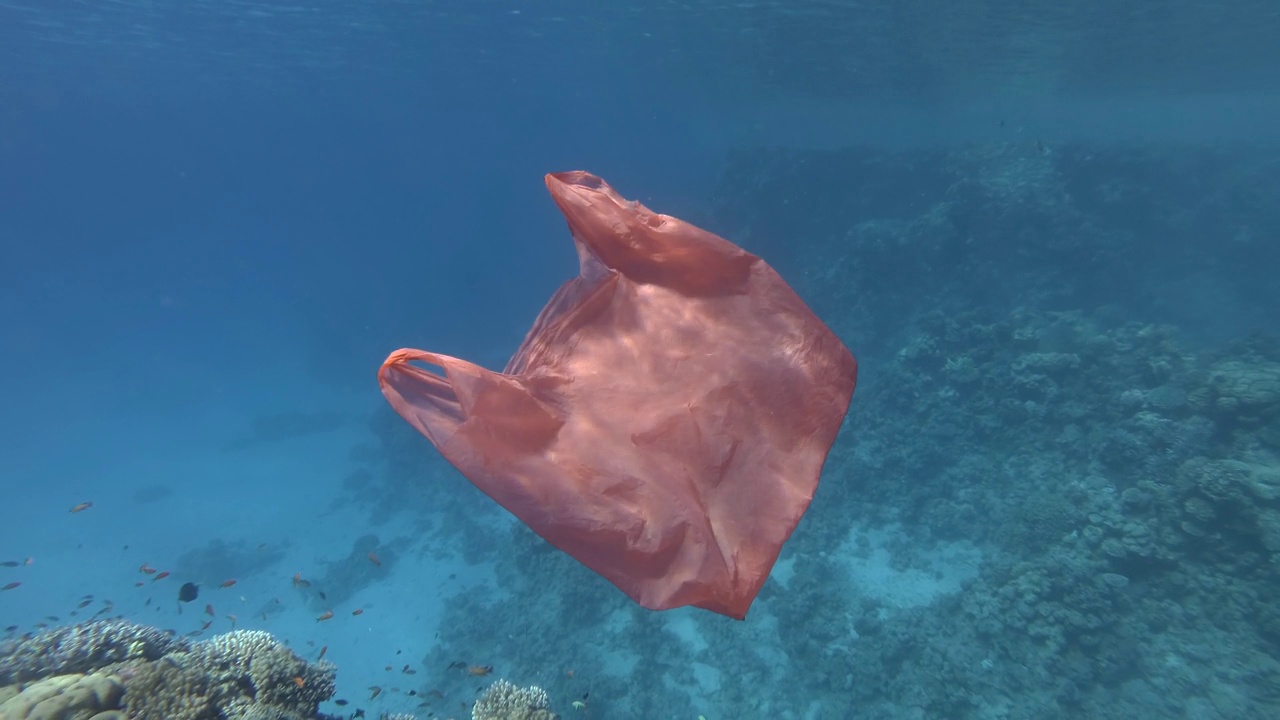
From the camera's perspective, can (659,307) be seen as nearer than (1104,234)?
Yes

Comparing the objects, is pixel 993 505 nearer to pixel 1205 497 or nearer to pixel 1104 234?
pixel 1205 497

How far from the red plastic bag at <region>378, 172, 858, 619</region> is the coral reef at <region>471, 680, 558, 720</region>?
14.1 ft

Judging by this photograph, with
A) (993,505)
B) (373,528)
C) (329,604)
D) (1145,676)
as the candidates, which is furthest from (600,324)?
(373,528)

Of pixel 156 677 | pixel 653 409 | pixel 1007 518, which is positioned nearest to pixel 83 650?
pixel 156 677

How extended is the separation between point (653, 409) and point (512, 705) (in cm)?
477

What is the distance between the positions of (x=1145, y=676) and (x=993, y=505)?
4181mm

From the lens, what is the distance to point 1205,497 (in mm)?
9367

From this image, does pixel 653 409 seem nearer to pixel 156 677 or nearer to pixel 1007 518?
pixel 156 677

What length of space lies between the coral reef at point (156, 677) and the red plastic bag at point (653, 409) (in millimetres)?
3641

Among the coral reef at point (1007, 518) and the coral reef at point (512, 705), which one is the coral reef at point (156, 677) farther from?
the coral reef at point (1007, 518)

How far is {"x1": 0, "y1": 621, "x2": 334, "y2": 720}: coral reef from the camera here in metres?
3.80

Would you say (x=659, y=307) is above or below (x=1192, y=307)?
above

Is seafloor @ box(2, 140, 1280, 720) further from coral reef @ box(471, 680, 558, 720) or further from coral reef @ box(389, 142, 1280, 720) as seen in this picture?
coral reef @ box(471, 680, 558, 720)

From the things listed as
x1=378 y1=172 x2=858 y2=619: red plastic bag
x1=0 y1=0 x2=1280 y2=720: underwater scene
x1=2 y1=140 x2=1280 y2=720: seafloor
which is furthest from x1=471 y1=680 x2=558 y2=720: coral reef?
x1=2 y1=140 x2=1280 y2=720: seafloor
